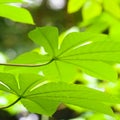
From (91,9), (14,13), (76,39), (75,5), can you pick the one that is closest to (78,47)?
(76,39)

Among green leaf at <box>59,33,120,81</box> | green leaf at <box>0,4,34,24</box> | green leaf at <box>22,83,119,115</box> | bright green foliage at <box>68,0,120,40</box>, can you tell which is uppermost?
bright green foliage at <box>68,0,120,40</box>

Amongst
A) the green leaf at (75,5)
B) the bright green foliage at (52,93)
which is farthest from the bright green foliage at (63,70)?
the green leaf at (75,5)

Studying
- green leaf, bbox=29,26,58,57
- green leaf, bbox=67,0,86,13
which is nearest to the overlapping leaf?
green leaf, bbox=29,26,58,57

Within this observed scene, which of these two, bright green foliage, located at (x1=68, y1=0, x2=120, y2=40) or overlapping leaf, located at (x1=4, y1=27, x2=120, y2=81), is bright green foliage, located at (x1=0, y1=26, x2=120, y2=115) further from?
bright green foliage, located at (x1=68, y1=0, x2=120, y2=40)

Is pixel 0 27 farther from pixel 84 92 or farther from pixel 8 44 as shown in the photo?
pixel 84 92

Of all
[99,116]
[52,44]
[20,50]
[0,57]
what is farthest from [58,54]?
[20,50]
